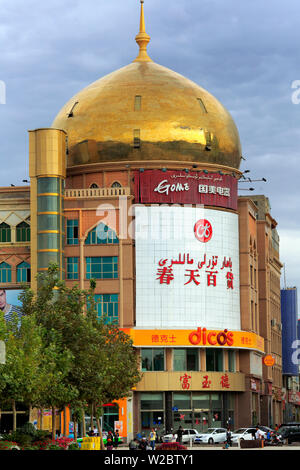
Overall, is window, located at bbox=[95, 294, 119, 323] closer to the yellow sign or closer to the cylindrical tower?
the yellow sign

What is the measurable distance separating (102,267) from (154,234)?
5877 mm

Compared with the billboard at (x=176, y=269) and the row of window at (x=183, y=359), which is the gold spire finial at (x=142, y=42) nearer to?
the billboard at (x=176, y=269)

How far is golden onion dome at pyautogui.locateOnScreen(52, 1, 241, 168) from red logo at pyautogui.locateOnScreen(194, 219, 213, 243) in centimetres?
688

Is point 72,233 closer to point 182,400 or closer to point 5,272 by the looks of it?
point 5,272

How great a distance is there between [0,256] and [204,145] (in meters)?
22.8

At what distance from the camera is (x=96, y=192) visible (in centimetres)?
9675

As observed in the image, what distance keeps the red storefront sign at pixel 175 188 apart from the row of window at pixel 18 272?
12244mm

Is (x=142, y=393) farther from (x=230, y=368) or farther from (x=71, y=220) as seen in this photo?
(x=71, y=220)

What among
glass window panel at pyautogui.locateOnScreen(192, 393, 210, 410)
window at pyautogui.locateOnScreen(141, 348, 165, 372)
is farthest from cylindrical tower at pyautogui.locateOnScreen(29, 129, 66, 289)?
glass window panel at pyautogui.locateOnScreen(192, 393, 210, 410)

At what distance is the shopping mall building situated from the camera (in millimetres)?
94438

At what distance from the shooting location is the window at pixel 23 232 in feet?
318

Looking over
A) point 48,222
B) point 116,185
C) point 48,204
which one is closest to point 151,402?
point 48,222

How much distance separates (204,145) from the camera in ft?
331
